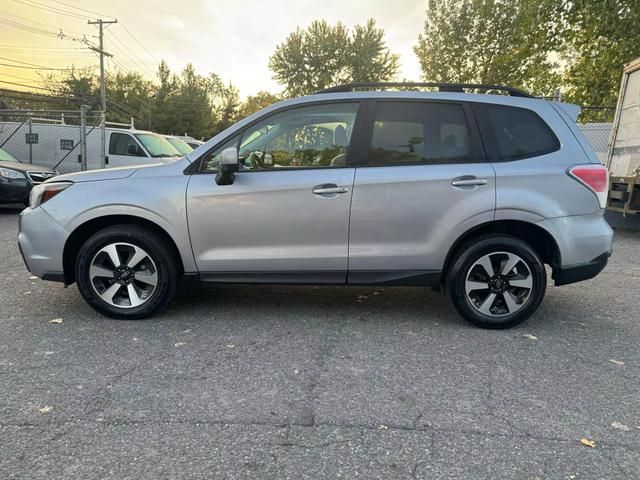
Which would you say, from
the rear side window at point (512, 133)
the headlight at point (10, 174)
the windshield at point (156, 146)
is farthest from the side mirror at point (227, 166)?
the windshield at point (156, 146)

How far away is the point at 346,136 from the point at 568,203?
179 cm

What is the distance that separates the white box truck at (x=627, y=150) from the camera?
27.9 feet

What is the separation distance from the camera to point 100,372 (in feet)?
9.80

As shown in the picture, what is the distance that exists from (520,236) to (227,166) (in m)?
2.42

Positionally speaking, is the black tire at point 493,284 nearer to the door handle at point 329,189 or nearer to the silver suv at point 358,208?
the silver suv at point 358,208

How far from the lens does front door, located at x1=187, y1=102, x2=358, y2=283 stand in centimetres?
367

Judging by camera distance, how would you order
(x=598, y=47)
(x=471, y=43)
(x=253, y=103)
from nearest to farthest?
(x=598, y=47) < (x=471, y=43) < (x=253, y=103)

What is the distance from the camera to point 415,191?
3629 mm

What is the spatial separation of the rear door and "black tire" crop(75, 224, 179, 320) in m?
1.47

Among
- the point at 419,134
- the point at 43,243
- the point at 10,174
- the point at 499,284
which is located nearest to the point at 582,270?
the point at 499,284

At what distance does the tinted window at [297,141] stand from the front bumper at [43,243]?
1588mm

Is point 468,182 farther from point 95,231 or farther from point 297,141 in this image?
point 95,231

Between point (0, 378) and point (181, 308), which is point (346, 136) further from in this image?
point (0, 378)

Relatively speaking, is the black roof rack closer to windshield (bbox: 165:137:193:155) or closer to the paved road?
the paved road
